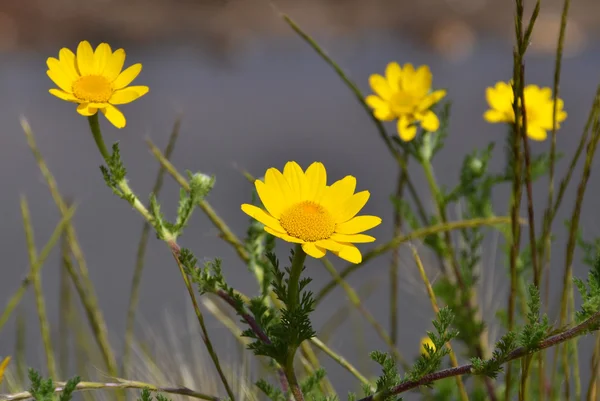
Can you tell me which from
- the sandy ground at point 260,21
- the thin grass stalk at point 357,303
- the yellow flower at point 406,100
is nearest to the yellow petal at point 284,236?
the thin grass stalk at point 357,303

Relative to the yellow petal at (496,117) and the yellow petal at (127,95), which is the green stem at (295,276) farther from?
the yellow petal at (496,117)

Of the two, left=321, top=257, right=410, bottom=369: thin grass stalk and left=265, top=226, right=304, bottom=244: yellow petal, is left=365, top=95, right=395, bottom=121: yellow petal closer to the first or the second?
left=321, top=257, right=410, bottom=369: thin grass stalk

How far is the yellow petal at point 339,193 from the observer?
15.4 inches

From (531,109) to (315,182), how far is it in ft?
1.54

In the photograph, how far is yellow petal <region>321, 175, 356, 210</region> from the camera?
1.28 ft

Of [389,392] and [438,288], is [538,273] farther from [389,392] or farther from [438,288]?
[438,288]

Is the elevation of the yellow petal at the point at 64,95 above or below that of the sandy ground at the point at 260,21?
below

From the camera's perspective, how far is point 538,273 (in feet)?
1.53

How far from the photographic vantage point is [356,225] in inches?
15.0

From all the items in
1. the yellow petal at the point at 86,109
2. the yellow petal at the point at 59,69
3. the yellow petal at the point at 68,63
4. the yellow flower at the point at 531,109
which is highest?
the yellow flower at the point at 531,109

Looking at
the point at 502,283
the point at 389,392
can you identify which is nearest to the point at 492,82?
the point at 502,283

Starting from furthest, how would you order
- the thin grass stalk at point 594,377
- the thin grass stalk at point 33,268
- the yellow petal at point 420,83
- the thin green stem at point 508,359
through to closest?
the yellow petal at point 420,83, the thin grass stalk at point 33,268, the thin grass stalk at point 594,377, the thin green stem at point 508,359

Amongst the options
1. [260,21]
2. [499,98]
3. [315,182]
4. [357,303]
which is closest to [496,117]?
[499,98]

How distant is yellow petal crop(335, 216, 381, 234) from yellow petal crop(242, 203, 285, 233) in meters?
0.04
